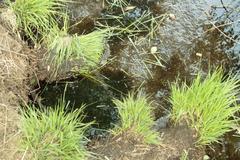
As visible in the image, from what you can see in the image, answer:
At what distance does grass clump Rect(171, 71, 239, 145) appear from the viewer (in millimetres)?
4109

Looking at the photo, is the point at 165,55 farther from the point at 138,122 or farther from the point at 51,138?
the point at 51,138

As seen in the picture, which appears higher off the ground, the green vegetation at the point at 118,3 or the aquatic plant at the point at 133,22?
the green vegetation at the point at 118,3

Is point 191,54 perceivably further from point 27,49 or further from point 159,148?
point 27,49

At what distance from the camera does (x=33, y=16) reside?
455 cm

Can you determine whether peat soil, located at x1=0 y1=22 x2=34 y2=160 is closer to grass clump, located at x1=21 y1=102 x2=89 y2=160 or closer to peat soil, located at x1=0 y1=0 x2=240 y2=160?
peat soil, located at x1=0 y1=0 x2=240 y2=160

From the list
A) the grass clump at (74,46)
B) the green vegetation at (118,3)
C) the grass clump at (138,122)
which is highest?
the green vegetation at (118,3)

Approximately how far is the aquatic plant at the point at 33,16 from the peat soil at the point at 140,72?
17 cm

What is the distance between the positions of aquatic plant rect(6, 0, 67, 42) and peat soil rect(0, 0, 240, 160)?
0.17 metres

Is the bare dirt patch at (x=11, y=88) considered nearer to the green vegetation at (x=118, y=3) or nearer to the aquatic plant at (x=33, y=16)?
the aquatic plant at (x=33, y=16)

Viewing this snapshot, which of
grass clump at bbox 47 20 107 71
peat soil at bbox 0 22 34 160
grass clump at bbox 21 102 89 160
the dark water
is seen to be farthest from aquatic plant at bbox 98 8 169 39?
grass clump at bbox 21 102 89 160

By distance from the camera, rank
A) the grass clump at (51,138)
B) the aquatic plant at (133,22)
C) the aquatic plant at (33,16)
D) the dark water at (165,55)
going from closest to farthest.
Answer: the grass clump at (51,138)
the aquatic plant at (33,16)
the dark water at (165,55)
the aquatic plant at (133,22)

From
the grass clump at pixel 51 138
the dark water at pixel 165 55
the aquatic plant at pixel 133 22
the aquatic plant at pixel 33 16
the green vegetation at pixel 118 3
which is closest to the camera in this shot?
the grass clump at pixel 51 138

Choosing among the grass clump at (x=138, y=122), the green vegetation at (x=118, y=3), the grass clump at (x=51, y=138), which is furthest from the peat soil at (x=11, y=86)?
the green vegetation at (x=118, y=3)

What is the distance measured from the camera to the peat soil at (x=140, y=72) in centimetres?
415
